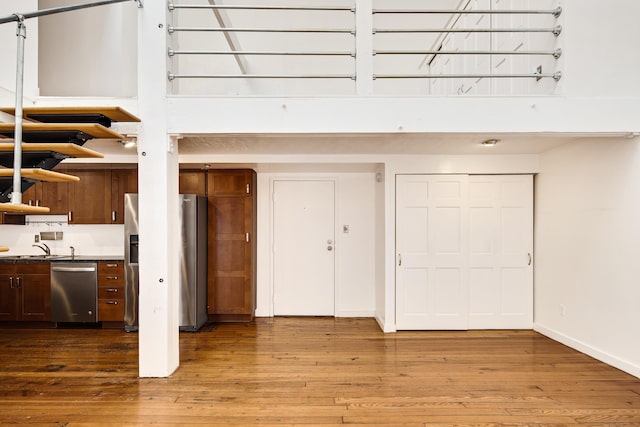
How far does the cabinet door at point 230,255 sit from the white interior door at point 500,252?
2.87 metres

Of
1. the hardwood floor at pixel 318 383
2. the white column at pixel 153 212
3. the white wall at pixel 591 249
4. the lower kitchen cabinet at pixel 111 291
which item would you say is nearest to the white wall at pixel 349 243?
the hardwood floor at pixel 318 383

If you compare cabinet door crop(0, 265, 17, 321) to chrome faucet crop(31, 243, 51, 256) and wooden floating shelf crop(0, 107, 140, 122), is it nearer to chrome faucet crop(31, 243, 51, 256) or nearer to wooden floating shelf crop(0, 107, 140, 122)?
chrome faucet crop(31, 243, 51, 256)

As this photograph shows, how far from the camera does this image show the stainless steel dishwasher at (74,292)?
4988 mm

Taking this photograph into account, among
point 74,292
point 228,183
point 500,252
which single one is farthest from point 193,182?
point 500,252

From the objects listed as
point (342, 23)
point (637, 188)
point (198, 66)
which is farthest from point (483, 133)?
point (198, 66)

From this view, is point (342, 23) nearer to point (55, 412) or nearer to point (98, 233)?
point (98, 233)

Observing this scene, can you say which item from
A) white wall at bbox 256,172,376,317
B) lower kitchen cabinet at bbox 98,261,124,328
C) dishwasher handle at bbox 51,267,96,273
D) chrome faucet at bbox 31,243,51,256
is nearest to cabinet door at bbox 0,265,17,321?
chrome faucet at bbox 31,243,51,256

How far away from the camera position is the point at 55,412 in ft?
9.44

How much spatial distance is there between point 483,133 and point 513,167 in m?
1.85

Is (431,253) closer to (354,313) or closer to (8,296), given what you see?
(354,313)

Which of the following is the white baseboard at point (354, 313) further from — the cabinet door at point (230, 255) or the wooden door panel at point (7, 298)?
the wooden door panel at point (7, 298)

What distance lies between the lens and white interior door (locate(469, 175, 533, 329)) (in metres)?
5.03

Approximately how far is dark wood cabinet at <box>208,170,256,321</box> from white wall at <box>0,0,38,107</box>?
7.37ft

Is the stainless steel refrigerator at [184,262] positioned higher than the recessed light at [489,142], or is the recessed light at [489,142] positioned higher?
the recessed light at [489,142]
